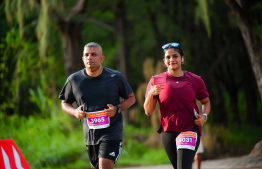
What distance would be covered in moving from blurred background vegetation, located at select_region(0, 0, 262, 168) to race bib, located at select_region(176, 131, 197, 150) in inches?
198

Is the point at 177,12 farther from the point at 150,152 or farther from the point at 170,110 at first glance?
the point at 170,110

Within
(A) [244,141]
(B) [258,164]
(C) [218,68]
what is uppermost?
(C) [218,68]

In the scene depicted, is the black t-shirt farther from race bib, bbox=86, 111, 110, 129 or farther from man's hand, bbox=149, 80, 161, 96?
man's hand, bbox=149, 80, 161, 96

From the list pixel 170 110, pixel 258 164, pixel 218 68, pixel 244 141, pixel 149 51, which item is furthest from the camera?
pixel 149 51

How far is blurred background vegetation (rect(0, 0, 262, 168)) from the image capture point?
37.1 feet

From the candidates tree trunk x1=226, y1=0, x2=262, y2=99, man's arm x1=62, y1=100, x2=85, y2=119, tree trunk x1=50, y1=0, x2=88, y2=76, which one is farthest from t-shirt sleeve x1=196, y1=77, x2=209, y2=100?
tree trunk x1=50, y1=0, x2=88, y2=76

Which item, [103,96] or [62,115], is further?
[62,115]

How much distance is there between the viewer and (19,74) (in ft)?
43.6

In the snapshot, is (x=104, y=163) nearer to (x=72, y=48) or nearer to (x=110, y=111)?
(x=110, y=111)

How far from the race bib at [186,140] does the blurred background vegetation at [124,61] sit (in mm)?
5041

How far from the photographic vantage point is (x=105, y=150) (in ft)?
17.5

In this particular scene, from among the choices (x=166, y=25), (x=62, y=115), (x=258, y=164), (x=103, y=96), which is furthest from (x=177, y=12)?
(x=103, y=96)

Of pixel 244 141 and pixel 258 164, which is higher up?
pixel 258 164

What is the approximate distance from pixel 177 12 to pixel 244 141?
5040mm
